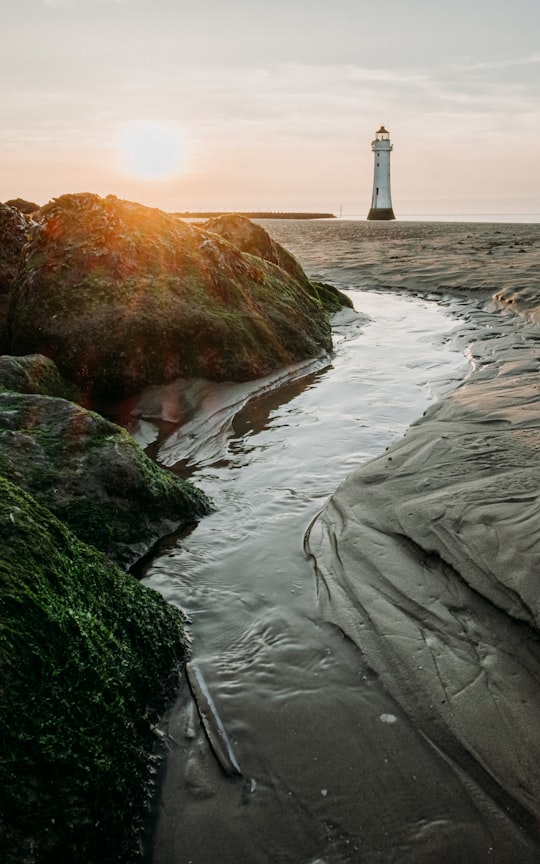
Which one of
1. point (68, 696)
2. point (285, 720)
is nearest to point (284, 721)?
point (285, 720)

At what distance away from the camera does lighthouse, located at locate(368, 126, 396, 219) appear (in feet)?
245

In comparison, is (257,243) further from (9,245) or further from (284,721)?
(284,721)

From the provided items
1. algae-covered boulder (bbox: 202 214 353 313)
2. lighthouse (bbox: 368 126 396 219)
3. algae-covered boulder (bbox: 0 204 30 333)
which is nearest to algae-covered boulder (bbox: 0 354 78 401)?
algae-covered boulder (bbox: 0 204 30 333)

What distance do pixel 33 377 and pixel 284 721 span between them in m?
3.92

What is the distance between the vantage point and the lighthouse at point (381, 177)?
74562 millimetres

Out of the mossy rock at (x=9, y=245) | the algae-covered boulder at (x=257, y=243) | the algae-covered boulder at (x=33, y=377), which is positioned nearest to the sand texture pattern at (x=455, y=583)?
the algae-covered boulder at (x=33, y=377)

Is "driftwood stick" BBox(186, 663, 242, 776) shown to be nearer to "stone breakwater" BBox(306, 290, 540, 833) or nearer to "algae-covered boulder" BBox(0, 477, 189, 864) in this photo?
"algae-covered boulder" BBox(0, 477, 189, 864)

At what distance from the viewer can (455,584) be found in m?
3.03

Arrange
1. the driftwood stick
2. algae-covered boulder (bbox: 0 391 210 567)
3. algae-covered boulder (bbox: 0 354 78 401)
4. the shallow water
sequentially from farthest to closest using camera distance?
algae-covered boulder (bbox: 0 354 78 401), algae-covered boulder (bbox: 0 391 210 567), the driftwood stick, the shallow water

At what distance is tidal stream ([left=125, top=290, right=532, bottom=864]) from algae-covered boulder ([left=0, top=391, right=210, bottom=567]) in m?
0.19

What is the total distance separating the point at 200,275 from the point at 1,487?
5143 millimetres

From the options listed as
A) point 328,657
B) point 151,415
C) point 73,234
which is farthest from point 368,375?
point 328,657

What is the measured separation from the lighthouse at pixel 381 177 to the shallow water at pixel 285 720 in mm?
78991

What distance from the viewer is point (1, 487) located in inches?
95.1
